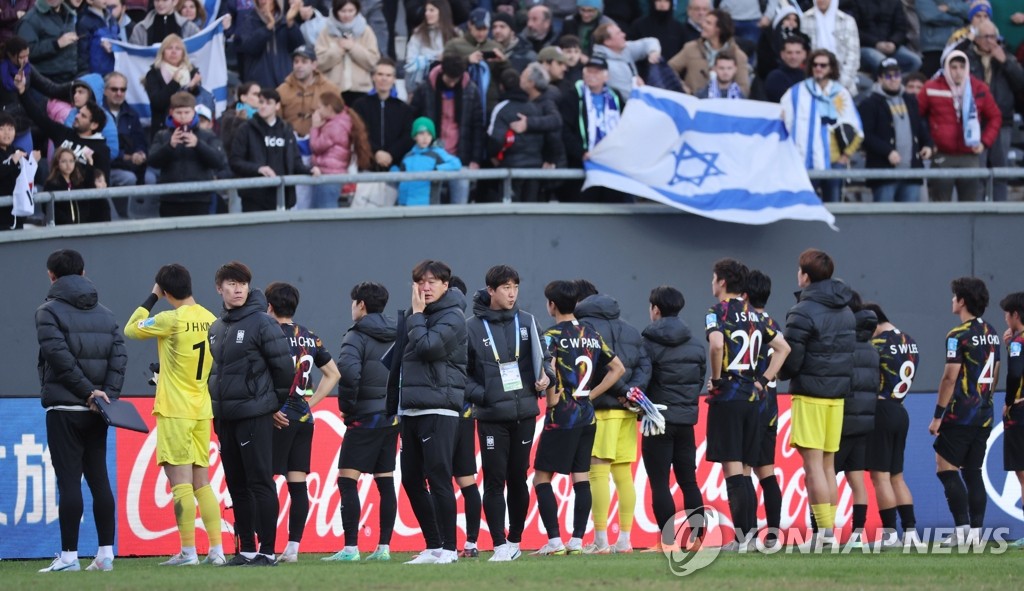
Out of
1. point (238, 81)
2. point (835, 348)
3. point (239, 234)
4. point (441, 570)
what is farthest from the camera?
point (238, 81)

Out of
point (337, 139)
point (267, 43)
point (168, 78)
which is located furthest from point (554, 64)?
point (168, 78)

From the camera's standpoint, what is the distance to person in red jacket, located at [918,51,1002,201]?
18156mm

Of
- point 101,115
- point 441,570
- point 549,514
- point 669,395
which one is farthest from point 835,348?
point 101,115

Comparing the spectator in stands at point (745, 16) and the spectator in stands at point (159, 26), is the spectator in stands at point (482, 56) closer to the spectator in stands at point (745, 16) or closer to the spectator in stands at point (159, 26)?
the spectator in stands at point (159, 26)

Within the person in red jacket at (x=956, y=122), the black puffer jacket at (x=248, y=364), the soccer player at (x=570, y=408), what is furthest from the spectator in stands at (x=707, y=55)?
the black puffer jacket at (x=248, y=364)

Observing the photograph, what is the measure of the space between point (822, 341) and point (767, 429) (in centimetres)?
85

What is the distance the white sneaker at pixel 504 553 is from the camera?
11422mm

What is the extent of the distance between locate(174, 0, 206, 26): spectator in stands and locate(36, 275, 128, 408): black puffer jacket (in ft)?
23.7

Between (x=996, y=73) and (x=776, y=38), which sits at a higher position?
(x=776, y=38)

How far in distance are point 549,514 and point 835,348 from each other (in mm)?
2763

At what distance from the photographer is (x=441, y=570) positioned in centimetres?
1036

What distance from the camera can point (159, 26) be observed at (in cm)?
1780

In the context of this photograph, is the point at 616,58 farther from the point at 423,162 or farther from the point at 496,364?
the point at 496,364

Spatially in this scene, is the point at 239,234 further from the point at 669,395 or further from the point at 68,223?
the point at 669,395
